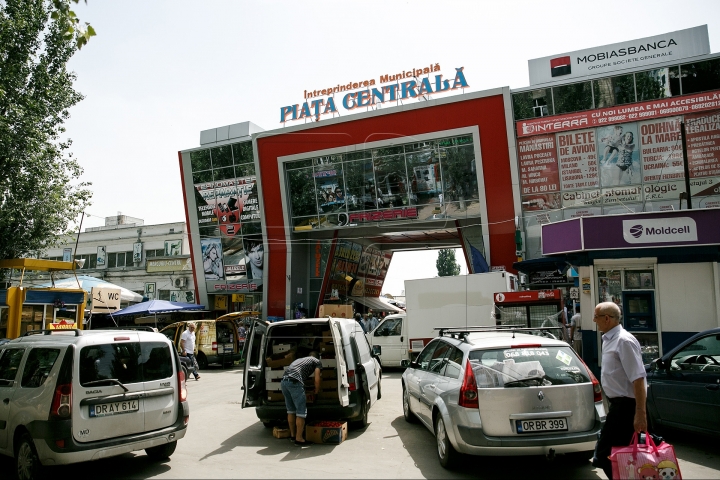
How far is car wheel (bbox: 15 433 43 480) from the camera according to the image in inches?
219

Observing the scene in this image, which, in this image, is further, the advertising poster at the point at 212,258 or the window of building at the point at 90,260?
the window of building at the point at 90,260

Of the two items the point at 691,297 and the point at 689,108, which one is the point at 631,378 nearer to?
the point at 691,297

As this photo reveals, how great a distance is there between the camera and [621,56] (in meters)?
22.5

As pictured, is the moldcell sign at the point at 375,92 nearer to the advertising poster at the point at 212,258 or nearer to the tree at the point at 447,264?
the advertising poster at the point at 212,258

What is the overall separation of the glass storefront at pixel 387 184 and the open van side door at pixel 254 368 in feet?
61.6

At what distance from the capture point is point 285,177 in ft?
96.5

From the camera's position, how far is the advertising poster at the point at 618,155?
2222 centimetres

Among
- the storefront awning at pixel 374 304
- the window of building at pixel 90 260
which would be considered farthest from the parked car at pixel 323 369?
the window of building at pixel 90 260

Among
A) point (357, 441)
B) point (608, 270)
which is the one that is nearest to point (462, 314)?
point (608, 270)

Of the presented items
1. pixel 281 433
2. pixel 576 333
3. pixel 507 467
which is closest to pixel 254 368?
pixel 281 433

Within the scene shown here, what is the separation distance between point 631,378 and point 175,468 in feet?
17.3

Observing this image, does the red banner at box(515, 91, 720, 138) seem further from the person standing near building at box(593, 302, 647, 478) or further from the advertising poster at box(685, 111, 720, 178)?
the person standing near building at box(593, 302, 647, 478)

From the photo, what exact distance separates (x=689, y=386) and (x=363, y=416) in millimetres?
4459

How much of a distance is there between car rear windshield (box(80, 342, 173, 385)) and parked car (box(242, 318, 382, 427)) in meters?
1.76
